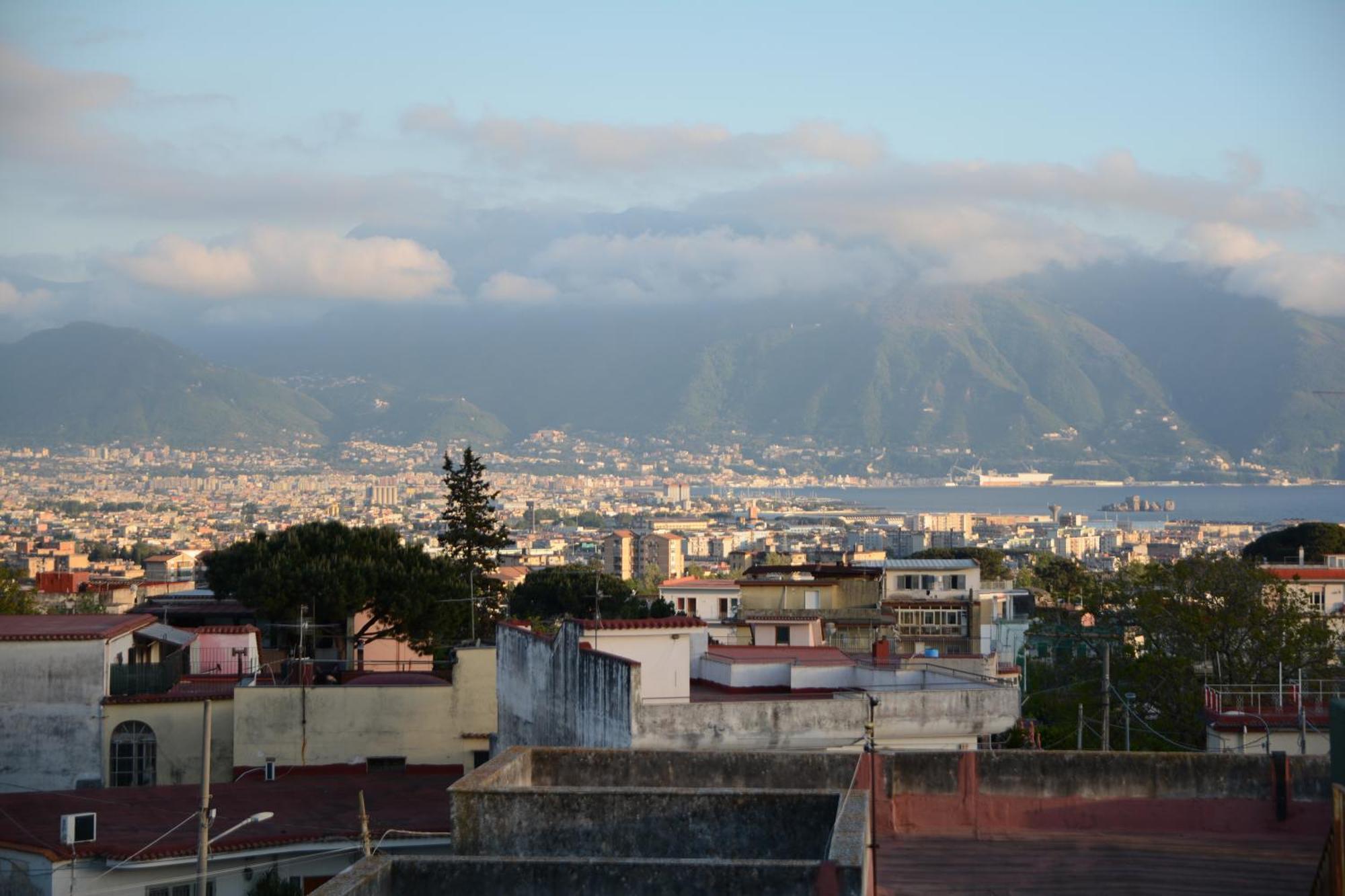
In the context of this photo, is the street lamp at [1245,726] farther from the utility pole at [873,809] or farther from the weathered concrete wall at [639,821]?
the weathered concrete wall at [639,821]

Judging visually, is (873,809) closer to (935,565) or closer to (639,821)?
(639,821)

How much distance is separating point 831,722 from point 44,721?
1203cm

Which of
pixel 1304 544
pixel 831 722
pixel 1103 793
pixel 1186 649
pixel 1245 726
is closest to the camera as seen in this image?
pixel 1103 793

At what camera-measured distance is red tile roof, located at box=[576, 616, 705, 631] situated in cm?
1580

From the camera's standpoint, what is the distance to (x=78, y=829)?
15.1m

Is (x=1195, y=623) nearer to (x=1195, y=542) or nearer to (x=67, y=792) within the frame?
(x=67, y=792)

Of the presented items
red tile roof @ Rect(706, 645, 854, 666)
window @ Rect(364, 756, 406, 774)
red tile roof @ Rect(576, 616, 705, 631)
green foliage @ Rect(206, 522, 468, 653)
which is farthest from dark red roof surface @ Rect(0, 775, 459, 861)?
green foliage @ Rect(206, 522, 468, 653)


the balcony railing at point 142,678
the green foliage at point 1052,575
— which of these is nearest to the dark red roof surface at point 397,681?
the balcony railing at point 142,678

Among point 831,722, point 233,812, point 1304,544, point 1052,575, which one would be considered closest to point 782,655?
point 831,722

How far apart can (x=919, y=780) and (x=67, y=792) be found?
12.6 meters

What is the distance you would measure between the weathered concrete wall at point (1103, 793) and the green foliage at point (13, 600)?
3614 cm

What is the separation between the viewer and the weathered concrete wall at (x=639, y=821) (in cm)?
849

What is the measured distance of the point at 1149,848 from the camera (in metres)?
9.40

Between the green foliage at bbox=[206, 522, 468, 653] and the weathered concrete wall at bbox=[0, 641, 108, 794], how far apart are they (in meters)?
12.5
